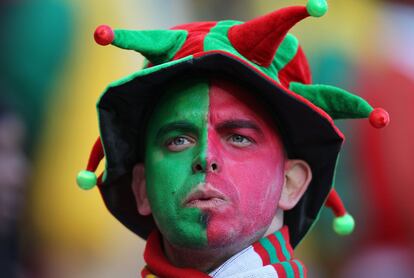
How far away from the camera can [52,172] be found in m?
3.14

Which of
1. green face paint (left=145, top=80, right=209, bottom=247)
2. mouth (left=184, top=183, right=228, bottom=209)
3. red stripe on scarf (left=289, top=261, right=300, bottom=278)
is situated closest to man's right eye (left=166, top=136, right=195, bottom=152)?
green face paint (left=145, top=80, right=209, bottom=247)

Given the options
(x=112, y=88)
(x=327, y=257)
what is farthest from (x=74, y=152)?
(x=112, y=88)

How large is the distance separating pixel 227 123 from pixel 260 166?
12 cm

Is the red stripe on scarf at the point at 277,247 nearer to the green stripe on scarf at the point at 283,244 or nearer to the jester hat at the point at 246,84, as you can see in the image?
the green stripe on scarf at the point at 283,244

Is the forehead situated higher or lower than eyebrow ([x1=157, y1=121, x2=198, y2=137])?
higher

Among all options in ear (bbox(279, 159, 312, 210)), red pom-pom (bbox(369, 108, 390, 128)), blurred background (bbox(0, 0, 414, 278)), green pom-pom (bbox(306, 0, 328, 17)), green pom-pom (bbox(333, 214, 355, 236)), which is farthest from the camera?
blurred background (bbox(0, 0, 414, 278))

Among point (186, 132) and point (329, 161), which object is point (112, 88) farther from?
point (329, 161)

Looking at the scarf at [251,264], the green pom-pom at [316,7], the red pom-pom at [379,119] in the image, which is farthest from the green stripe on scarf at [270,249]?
the green pom-pom at [316,7]

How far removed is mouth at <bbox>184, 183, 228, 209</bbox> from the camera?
1719mm

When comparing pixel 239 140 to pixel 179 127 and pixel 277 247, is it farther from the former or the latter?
pixel 277 247

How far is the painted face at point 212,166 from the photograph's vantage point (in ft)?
5.68

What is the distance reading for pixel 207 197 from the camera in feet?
5.65

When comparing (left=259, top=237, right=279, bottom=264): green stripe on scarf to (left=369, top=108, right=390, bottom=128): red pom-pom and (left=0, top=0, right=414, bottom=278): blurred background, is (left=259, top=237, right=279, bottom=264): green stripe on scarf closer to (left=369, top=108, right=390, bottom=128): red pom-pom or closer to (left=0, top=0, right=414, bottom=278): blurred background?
(left=369, top=108, right=390, bottom=128): red pom-pom

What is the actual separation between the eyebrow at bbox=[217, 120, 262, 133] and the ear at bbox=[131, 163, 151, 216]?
10.7 inches
